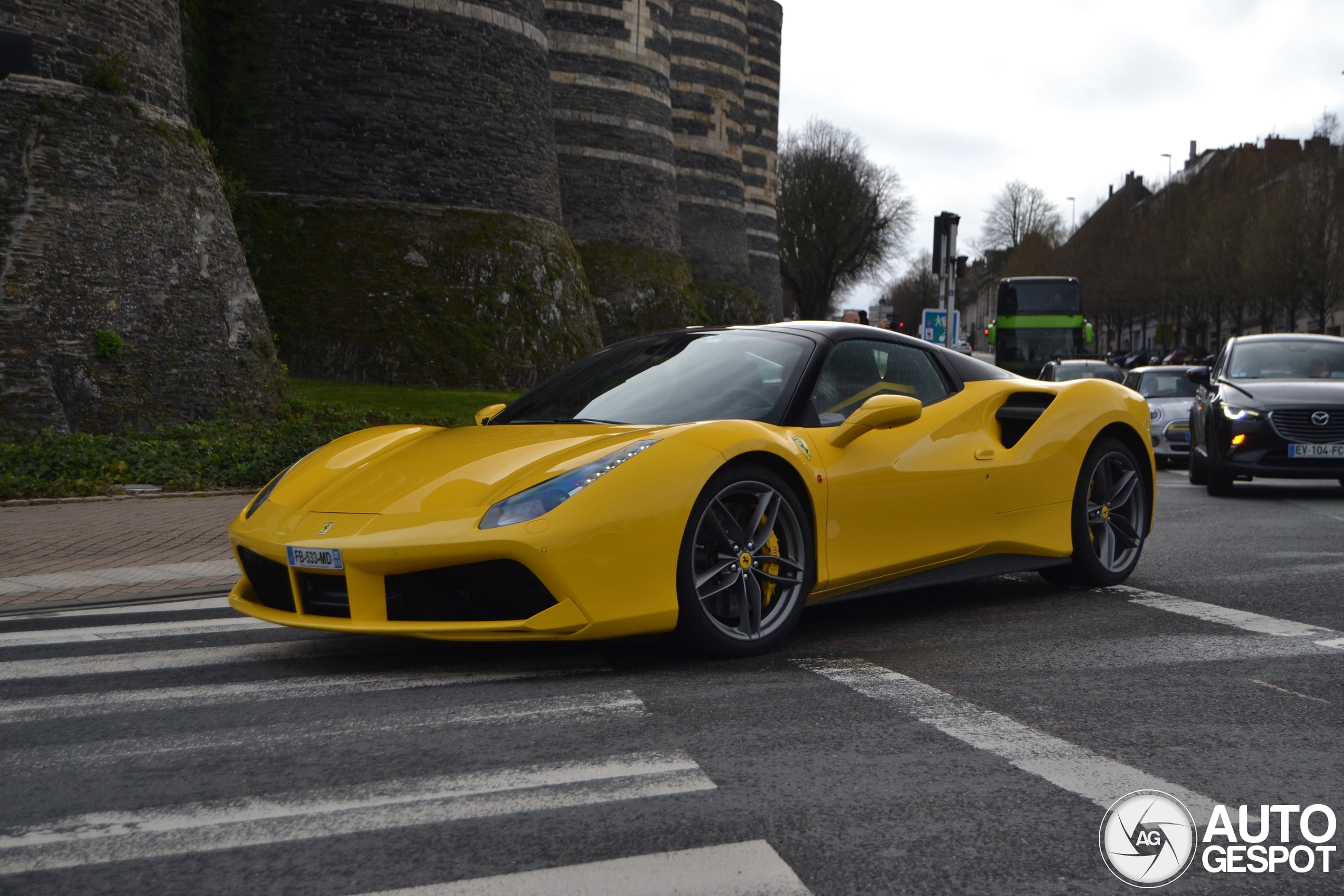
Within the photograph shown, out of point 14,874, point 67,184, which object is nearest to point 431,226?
point 67,184

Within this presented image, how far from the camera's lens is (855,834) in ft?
9.71

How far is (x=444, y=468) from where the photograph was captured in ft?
16.1

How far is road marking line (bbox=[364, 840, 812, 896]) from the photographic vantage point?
263 cm

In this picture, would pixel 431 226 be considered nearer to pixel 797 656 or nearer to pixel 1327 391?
pixel 1327 391

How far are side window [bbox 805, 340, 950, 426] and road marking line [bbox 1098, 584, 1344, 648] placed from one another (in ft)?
4.75

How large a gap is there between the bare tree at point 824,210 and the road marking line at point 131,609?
7582cm

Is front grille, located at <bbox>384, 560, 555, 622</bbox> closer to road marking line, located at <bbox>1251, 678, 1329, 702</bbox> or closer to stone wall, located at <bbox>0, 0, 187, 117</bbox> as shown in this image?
road marking line, located at <bbox>1251, 678, 1329, 702</bbox>

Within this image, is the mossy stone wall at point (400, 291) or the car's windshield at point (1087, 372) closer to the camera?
the car's windshield at point (1087, 372)

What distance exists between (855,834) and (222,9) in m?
25.0

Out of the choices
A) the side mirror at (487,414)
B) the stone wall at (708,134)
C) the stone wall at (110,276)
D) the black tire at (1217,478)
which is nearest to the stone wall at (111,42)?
the stone wall at (110,276)

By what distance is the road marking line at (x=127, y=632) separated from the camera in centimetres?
575

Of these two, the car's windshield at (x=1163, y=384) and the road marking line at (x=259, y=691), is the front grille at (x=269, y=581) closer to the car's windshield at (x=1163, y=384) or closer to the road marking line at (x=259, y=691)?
the road marking line at (x=259, y=691)

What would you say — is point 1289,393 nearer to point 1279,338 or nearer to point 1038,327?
point 1279,338

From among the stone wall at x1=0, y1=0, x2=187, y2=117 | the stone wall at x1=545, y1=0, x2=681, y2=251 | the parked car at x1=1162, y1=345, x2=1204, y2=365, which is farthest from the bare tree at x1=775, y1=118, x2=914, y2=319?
the stone wall at x1=0, y1=0, x2=187, y2=117
